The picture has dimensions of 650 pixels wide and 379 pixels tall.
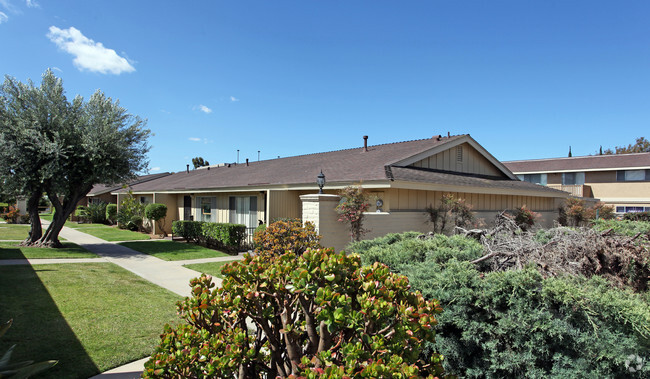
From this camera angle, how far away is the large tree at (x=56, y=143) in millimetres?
14031

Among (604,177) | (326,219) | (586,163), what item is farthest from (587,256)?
(586,163)

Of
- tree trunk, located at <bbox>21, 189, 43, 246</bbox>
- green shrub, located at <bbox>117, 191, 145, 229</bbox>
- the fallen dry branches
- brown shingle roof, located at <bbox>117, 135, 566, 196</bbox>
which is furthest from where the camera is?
green shrub, located at <bbox>117, 191, 145, 229</bbox>

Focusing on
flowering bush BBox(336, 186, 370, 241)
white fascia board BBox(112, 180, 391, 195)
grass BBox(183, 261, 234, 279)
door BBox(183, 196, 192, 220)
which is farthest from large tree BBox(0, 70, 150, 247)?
flowering bush BBox(336, 186, 370, 241)

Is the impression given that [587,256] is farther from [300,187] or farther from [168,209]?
[168,209]

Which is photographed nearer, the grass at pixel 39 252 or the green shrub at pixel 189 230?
the grass at pixel 39 252

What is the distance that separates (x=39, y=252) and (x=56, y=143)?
427cm

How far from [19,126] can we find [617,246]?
59.9 ft

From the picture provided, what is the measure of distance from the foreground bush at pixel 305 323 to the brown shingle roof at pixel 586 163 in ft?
116

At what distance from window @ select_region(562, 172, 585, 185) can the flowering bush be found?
30.0 metres

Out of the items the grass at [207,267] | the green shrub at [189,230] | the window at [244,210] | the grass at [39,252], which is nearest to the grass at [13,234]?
the grass at [39,252]

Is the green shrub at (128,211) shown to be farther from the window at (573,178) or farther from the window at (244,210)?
the window at (573,178)

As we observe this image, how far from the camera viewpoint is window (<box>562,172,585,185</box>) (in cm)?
3151

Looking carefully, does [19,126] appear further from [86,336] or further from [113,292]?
[86,336]

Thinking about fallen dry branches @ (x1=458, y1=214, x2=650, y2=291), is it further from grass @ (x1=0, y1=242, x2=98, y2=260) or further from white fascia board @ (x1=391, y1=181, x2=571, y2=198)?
grass @ (x1=0, y1=242, x2=98, y2=260)
